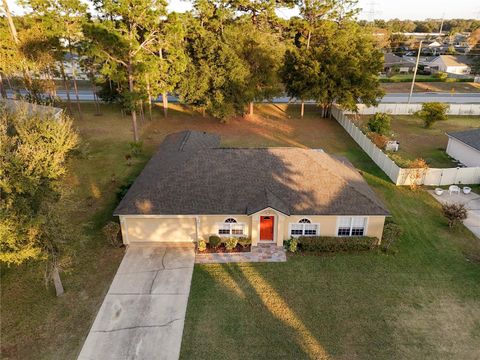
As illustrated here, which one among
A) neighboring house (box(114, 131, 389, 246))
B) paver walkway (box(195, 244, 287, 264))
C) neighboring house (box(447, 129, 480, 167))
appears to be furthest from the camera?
neighboring house (box(447, 129, 480, 167))

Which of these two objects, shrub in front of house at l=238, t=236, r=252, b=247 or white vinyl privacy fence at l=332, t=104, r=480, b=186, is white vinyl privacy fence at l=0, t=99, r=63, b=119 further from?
white vinyl privacy fence at l=332, t=104, r=480, b=186

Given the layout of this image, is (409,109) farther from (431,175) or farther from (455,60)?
(455,60)

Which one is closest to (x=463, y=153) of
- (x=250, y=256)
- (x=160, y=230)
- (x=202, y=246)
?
(x=250, y=256)

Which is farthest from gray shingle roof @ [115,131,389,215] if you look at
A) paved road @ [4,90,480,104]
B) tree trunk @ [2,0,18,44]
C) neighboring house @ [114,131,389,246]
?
paved road @ [4,90,480,104]

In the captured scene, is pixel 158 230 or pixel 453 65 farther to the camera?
pixel 453 65

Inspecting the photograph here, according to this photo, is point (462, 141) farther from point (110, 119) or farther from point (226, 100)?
point (110, 119)

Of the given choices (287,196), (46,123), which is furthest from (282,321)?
(46,123)

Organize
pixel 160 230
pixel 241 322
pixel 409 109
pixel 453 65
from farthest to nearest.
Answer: pixel 453 65
pixel 409 109
pixel 160 230
pixel 241 322
